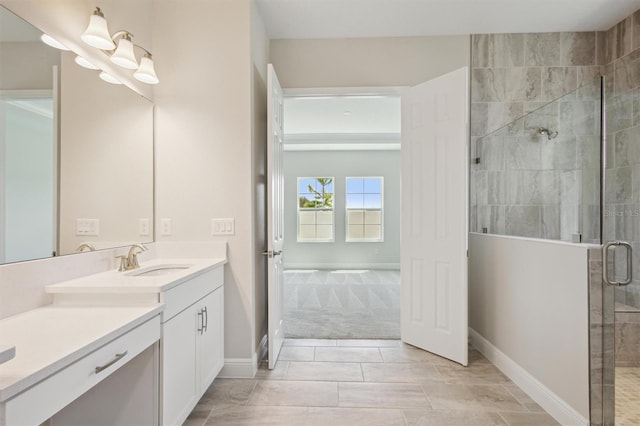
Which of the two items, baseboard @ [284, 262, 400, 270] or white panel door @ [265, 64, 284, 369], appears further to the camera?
baseboard @ [284, 262, 400, 270]

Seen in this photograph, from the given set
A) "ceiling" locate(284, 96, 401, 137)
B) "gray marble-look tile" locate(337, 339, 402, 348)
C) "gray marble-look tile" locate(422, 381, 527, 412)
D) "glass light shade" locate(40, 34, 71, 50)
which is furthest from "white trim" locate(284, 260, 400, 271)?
"glass light shade" locate(40, 34, 71, 50)

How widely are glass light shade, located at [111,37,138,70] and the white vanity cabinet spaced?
138 cm

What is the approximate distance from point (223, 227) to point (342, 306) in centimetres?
251

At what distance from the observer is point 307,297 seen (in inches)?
195

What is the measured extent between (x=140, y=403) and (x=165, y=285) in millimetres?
544

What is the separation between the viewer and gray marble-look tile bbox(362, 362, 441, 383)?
2.38 meters

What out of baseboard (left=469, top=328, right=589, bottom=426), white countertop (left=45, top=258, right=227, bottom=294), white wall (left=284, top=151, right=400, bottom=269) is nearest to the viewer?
white countertop (left=45, top=258, right=227, bottom=294)

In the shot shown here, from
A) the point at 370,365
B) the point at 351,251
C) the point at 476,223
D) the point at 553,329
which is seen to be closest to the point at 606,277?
the point at 553,329

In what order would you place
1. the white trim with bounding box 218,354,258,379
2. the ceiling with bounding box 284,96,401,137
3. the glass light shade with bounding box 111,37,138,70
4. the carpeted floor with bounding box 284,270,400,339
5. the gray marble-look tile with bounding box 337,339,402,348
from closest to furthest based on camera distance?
1. the glass light shade with bounding box 111,37,138,70
2. the white trim with bounding box 218,354,258,379
3. the gray marble-look tile with bounding box 337,339,402,348
4. the carpeted floor with bounding box 284,270,400,339
5. the ceiling with bounding box 284,96,401,137

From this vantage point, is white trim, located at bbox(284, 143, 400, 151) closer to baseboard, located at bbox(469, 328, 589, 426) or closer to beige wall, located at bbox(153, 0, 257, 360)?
beige wall, located at bbox(153, 0, 257, 360)

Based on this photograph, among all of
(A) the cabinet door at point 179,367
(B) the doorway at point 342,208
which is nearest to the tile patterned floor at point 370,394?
→ (A) the cabinet door at point 179,367

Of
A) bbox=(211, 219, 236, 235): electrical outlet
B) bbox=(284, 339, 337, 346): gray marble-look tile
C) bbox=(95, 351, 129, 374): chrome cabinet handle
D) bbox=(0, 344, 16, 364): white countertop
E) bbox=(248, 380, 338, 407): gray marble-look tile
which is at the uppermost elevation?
bbox=(211, 219, 236, 235): electrical outlet

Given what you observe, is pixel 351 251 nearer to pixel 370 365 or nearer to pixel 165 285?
pixel 370 365

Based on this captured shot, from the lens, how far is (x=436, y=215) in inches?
110
